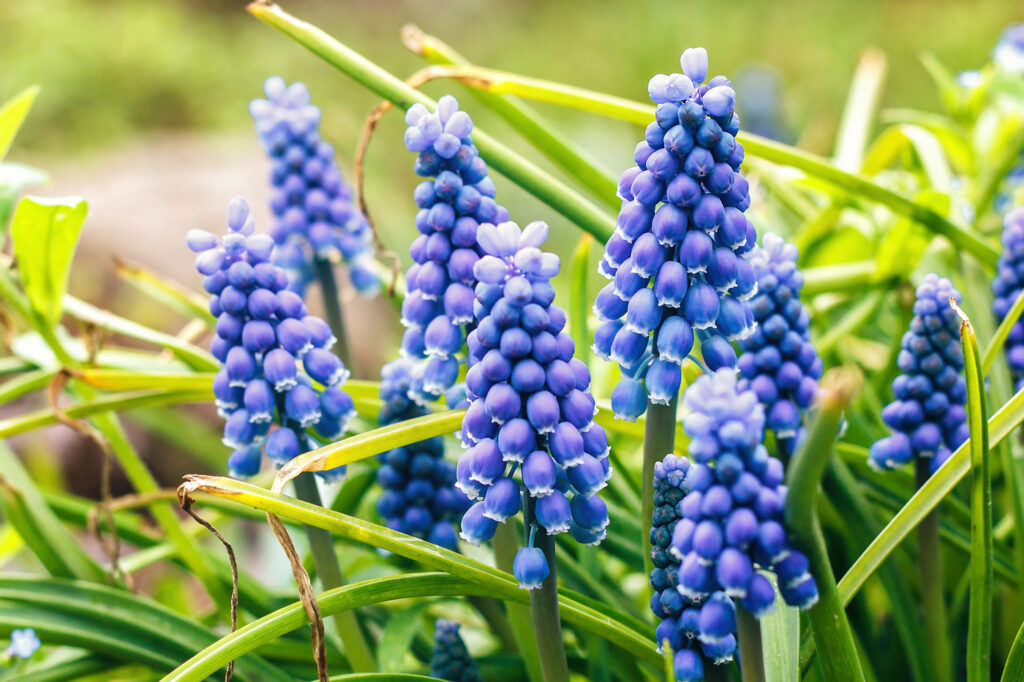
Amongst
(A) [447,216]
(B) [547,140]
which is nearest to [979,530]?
(A) [447,216]

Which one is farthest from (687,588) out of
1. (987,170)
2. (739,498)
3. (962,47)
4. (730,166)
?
(962,47)

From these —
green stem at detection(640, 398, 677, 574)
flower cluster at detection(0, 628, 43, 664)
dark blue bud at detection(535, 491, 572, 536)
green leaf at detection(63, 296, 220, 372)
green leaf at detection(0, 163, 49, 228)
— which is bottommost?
flower cluster at detection(0, 628, 43, 664)

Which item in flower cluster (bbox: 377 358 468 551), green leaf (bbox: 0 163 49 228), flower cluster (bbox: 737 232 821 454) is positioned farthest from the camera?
green leaf (bbox: 0 163 49 228)

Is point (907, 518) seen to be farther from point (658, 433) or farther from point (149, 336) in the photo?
point (149, 336)

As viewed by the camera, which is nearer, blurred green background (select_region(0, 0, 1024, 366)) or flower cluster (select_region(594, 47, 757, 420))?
flower cluster (select_region(594, 47, 757, 420))

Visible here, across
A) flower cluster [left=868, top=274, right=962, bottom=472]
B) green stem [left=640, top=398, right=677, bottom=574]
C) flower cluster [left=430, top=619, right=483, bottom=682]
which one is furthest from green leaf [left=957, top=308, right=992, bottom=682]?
flower cluster [left=430, top=619, right=483, bottom=682]

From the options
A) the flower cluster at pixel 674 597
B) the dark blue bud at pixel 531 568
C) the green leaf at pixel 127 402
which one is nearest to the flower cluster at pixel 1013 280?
the flower cluster at pixel 674 597

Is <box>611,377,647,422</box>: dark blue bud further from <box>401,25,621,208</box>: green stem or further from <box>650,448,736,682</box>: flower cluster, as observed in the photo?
<box>401,25,621,208</box>: green stem
